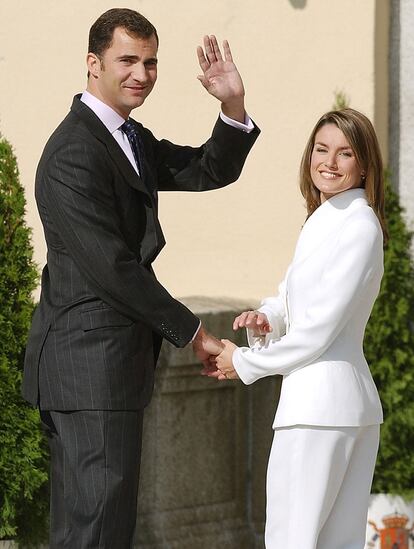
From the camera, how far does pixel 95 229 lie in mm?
4246

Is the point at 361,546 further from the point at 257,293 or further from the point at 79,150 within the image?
the point at 257,293

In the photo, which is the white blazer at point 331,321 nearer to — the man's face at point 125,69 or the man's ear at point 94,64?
the man's face at point 125,69

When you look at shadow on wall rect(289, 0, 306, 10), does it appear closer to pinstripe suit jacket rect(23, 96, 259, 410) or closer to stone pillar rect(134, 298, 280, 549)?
stone pillar rect(134, 298, 280, 549)

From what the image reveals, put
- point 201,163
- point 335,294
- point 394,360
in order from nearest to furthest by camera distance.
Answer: point 335,294 → point 201,163 → point 394,360

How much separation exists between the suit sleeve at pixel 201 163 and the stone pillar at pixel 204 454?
1.09 metres

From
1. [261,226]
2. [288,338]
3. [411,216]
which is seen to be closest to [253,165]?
[261,226]

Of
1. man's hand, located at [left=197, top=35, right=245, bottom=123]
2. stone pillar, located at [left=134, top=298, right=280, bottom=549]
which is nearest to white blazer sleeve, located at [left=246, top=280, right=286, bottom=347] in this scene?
man's hand, located at [left=197, top=35, right=245, bottom=123]

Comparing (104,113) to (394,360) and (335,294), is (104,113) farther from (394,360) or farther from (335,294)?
(394,360)

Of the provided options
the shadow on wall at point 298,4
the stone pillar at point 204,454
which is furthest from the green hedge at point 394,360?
the shadow on wall at point 298,4

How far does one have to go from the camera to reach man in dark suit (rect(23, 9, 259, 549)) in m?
4.29

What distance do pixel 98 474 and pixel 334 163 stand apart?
1138mm

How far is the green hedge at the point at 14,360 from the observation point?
5.21 metres

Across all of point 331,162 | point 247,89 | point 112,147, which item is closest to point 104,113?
point 112,147

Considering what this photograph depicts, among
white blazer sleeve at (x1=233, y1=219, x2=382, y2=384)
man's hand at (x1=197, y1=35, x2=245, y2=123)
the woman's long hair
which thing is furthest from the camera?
man's hand at (x1=197, y1=35, x2=245, y2=123)
